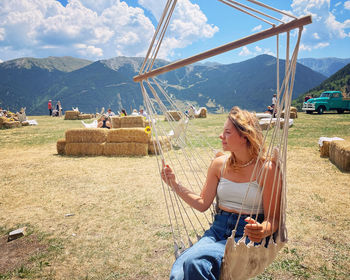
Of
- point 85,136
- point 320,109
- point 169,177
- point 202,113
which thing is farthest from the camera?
point 202,113

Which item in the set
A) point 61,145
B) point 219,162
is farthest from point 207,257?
point 61,145

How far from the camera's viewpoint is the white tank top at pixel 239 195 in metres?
1.08

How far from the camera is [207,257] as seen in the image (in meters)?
0.91

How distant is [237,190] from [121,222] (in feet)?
4.56

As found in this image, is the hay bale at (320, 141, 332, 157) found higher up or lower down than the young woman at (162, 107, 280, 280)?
lower down

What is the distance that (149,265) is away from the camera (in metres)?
1.59

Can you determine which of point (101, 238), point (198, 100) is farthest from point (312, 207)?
point (198, 100)

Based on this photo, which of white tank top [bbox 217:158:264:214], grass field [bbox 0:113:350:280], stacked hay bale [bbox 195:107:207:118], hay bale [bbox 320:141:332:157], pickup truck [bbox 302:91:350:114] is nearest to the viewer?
white tank top [bbox 217:158:264:214]

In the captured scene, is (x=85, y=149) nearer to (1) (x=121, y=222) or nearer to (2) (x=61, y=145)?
(2) (x=61, y=145)

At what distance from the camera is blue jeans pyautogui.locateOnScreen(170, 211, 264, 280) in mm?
866

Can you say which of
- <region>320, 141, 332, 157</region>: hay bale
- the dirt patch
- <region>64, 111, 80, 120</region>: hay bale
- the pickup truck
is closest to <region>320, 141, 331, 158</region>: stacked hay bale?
<region>320, 141, 332, 157</region>: hay bale

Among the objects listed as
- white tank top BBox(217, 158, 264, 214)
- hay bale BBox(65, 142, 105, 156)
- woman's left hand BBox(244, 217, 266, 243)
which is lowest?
hay bale BBox(65, 142, 105, 156)

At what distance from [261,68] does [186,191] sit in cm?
13664

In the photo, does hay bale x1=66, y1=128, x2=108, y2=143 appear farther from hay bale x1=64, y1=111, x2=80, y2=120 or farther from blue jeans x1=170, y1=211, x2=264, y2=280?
hay bale x1=64, y1=111, x2=80, y2=120
